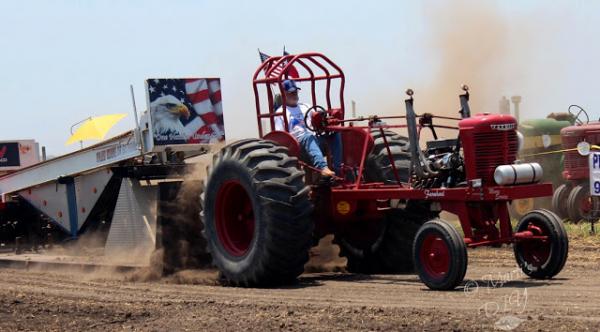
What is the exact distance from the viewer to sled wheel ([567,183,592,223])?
1542 cm

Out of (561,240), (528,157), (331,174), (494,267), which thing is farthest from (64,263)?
(528,157)

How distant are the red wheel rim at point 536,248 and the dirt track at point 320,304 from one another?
0.20 meters

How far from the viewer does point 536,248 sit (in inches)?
331

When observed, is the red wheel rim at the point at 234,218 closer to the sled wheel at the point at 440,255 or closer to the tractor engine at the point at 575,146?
the sled wheel at the point at 440,255

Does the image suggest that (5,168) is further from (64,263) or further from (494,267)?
(494,267)

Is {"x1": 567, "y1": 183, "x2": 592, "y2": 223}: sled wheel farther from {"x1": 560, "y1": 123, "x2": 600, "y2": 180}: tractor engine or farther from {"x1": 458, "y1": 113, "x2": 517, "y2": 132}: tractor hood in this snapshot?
{"x1": 458, "y1": 113, "x2": 517, "y2": 132}: tractor hood

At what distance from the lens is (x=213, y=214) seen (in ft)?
31.1

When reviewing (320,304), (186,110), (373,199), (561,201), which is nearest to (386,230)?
(373,199)

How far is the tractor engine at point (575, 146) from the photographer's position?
15703mm

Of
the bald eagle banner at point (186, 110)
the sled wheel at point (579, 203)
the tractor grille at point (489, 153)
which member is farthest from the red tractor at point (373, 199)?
the sled wheel at point (579, 203)

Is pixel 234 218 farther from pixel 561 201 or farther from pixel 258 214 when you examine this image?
pixel 561 201

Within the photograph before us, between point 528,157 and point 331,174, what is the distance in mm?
9068

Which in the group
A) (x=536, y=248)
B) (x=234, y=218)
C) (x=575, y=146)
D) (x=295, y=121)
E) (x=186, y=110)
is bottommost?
(x=536, y=248)

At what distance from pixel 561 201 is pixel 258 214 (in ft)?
28.3
